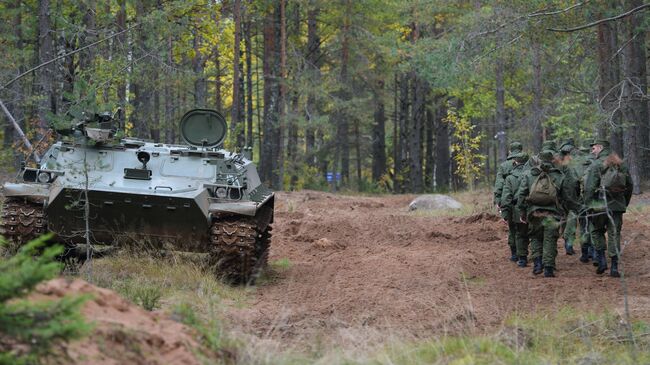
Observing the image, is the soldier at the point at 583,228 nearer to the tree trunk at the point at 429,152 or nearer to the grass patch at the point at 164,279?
the grass patch at the point at 164,279

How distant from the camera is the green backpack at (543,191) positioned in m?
12.4

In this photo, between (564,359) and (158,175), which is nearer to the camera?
(564,359)

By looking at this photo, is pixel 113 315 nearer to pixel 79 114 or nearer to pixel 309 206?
pixel 79 114

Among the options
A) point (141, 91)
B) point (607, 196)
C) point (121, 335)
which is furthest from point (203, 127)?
point (141, 91)

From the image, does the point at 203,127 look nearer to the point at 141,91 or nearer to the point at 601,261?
the point at 601,261

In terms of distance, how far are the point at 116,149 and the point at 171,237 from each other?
186 cm

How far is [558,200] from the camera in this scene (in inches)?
504

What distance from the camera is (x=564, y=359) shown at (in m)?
7.22

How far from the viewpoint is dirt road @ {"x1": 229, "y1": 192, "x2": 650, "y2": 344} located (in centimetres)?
889

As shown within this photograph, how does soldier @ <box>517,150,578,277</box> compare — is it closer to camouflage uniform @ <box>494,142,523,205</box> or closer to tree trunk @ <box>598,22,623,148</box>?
camouflage uniform @ <box>494,142,523,205</box>

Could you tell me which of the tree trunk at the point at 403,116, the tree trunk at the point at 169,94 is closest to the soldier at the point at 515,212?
the tree trunk at the point at 169,94

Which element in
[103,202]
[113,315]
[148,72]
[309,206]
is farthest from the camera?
[309,206]

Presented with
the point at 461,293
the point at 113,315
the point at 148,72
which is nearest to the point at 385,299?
the point at 461,293

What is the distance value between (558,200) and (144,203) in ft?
19.7
